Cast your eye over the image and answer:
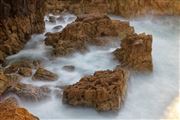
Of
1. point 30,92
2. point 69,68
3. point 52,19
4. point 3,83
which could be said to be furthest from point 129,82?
point 52,19

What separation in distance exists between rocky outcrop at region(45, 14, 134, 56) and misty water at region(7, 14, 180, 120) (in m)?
0.17

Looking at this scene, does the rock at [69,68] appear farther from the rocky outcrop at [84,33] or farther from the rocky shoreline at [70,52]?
the rocky outcrop at [84,33]

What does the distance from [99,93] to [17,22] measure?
3.58 m

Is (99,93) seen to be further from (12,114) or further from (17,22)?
(17,22)

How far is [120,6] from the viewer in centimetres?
1303

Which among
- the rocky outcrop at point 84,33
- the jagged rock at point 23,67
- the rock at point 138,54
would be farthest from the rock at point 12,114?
the rocky outcrop at point 84,33

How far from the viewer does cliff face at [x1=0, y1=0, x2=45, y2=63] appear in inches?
374

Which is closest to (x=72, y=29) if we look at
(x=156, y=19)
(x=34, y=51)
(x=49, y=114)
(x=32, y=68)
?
(x=34, y=51)

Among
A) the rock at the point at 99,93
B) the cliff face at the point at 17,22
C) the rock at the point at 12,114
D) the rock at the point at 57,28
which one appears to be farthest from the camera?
the rock at the point at 57,28

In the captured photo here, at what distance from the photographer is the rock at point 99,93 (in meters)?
7.23

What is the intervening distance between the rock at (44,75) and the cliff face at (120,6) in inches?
178

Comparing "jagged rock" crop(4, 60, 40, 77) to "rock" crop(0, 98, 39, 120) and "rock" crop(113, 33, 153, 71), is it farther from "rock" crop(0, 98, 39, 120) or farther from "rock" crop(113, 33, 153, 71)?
"rock" crop(0, 98, 39, 120)

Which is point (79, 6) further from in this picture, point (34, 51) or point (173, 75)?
point (173, 75)

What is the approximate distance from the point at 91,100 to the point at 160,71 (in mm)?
2384
